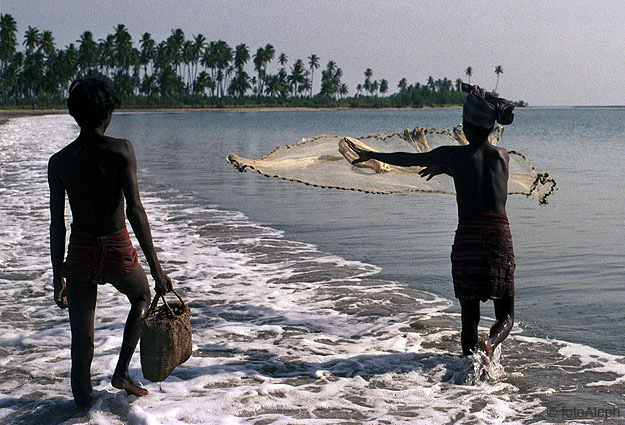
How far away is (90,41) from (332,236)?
A: 432 ft

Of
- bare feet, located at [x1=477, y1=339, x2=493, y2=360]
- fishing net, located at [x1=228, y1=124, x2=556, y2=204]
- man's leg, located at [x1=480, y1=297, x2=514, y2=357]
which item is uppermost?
fishing net, located at [x1=228, y1=124, x2=556, y2=204]

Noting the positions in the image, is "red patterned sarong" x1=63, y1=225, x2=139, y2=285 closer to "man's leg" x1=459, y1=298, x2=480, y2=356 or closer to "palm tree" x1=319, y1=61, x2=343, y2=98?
"man's leg" x1=459, y1=298, x2=480, y2=356

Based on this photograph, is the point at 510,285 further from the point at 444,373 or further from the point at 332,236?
the point at 332,236

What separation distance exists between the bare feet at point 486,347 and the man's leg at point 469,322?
16 centimetres

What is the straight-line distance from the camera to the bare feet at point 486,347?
466 cm

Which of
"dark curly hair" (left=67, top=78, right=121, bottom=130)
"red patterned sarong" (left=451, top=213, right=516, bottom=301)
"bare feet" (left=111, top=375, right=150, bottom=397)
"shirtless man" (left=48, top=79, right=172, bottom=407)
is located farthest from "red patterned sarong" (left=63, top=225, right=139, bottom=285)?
"red patterned sarong" (left=451, top=213, right=516, bottom=301)

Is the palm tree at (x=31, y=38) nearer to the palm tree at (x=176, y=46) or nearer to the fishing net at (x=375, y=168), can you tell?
the palm tree at (x=176, y=46)

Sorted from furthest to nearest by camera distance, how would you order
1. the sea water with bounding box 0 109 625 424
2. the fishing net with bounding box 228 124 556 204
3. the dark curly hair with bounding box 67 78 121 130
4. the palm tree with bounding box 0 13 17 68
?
the palm tree with bounding box 0 13 17 68 < the fishing net with bounding box 228 124 556 204 < the sea water with bounding box 0 109 625 424 < the dark curly hair with bounding box 67 78 121 130

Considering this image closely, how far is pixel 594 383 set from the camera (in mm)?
5066

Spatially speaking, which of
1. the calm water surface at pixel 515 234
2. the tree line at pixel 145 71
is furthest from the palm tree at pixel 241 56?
the calm water surface at pixel 515 234

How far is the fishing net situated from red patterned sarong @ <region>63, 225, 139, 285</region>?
3.11 meters

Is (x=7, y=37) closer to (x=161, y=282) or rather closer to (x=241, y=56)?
(x=241, y=56)

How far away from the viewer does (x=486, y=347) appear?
184 inches

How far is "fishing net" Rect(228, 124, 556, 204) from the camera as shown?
7344 mm
